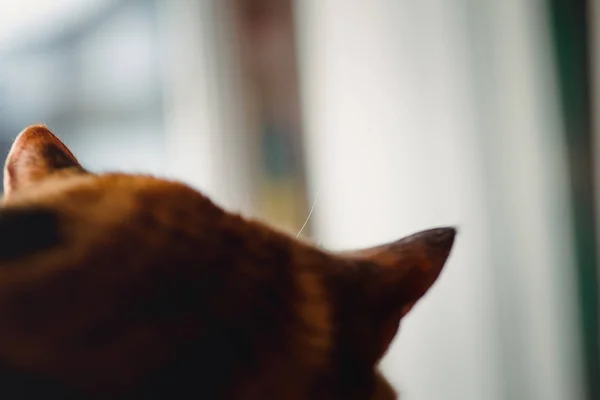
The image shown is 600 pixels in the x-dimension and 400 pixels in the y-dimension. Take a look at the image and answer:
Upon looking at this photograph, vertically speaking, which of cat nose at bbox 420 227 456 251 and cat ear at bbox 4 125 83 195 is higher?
cat ear at bbox 4 125 83 195

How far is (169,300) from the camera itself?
0.86 ft

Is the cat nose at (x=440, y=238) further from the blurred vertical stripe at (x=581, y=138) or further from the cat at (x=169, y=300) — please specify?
the blurred vertical stripe at (x=581, y=138)

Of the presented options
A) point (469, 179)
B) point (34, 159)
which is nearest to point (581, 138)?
point (469, 179)

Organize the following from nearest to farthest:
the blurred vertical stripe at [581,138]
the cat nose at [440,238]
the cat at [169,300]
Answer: the cat at [169,300], the cat nose at [440,238], the blurred vertical stripe at [581,138]

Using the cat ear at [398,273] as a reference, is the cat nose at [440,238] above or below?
above

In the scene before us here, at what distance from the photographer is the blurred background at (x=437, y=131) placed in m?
0.88

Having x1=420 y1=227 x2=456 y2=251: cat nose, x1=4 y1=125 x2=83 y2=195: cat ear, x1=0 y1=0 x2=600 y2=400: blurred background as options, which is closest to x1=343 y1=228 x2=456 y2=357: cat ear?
x1=420 y1=227 x2=456 y2=251: cat nose

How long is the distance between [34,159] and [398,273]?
0.57 ft

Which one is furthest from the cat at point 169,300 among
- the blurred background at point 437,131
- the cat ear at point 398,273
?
the blurred background at point 437,131

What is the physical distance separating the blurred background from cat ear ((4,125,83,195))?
1.57ft

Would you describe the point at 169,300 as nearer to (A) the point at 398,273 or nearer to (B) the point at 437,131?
(A) the point at 398,273

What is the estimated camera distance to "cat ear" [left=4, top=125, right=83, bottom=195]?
0.33m

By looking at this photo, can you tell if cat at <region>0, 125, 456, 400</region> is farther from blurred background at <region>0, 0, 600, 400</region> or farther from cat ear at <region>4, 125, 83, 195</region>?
blurred background at <region>0, 0, 600, 400</region>

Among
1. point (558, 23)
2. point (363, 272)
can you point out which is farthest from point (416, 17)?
point (363, 272)
